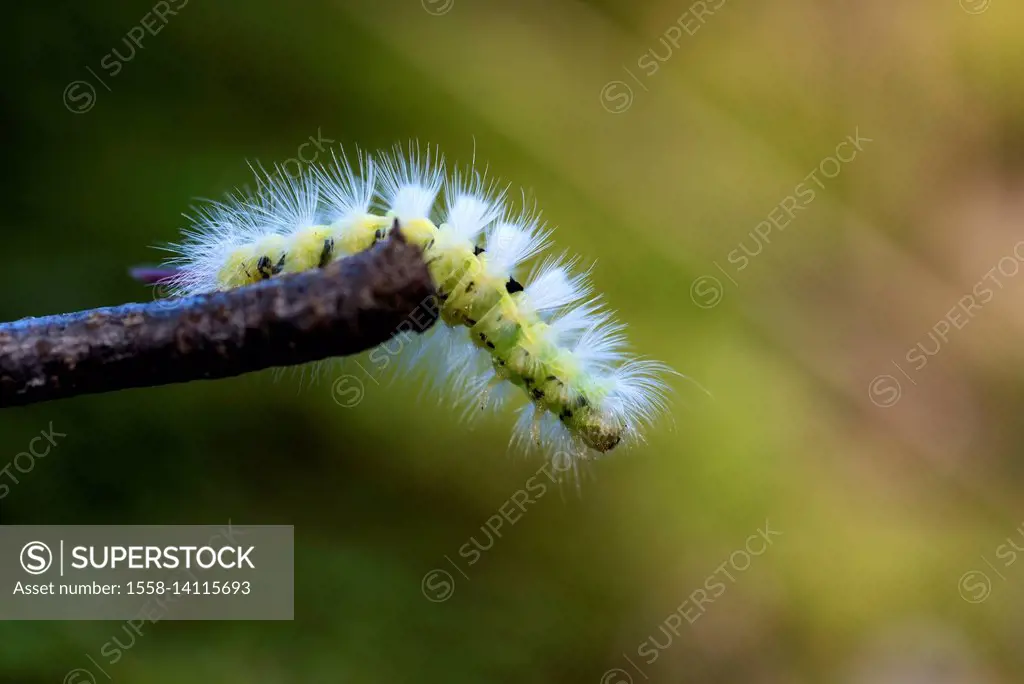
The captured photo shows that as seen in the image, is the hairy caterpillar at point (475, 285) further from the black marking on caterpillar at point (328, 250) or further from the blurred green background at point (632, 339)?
the blurred green background at point (632, 339)

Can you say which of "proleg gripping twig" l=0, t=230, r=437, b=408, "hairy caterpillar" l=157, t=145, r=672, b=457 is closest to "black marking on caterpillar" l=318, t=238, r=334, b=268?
"hairy caterpillar" l=157, t=145, r=672, b=457

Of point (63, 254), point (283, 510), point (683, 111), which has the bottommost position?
point (283, 510)

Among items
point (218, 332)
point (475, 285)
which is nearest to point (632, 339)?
point (475, 285)

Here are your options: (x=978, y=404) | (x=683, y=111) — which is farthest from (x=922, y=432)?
(x=683, y=111)

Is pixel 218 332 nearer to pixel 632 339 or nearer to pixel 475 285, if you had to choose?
pixel 475 285

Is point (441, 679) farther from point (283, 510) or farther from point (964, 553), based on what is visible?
point (964, 553)

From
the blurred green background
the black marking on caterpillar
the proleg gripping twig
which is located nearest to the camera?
the proleg gripping twig

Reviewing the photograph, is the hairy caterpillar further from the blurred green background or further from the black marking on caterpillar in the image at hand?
the blurred green background
